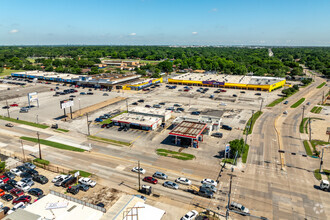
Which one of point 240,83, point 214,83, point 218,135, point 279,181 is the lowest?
point 279,181

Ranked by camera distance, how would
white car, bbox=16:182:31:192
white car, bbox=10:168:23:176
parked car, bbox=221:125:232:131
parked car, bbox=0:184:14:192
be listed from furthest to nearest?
1. parked car, bbox=221:125:232:131
2. white car, bbox=10:168:23:176
3. parked car, bbox=0:184:14:192
4. white car, bbox=16:182:31:192

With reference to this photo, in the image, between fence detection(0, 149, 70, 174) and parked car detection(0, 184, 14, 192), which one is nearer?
parked car detection(0, 184, 14, 192)

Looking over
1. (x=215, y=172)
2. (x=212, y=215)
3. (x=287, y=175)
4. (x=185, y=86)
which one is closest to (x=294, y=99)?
(x=185, y=86)

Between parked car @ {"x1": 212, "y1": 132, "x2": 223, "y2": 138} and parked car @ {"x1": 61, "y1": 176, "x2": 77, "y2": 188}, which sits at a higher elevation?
parked car @ {"x1": 212, "y1": 132, "x2": 223, "y2": 138}

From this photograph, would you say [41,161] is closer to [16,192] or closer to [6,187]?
[6,187]

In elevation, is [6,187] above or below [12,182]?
below

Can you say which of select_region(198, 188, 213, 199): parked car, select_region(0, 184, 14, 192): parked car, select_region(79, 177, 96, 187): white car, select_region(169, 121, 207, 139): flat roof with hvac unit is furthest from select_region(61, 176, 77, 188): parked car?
select_region(169, 121, 207, 139): flat roof with hvac unit

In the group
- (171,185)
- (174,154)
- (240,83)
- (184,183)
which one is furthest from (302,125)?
(240,83)

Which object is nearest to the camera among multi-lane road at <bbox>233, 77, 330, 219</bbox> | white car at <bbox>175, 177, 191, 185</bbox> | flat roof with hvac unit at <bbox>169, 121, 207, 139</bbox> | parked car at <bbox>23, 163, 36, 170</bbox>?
multi-lane road at <bbox>233, 77, 330, 219</bbox>

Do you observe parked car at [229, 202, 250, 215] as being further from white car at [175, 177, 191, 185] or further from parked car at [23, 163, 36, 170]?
parked car at [23, 163, 36, 170]

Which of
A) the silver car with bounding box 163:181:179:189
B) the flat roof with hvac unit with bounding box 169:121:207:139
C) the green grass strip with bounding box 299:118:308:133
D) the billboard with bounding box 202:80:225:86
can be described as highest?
the billboard with bounding box 202:80:225:86
